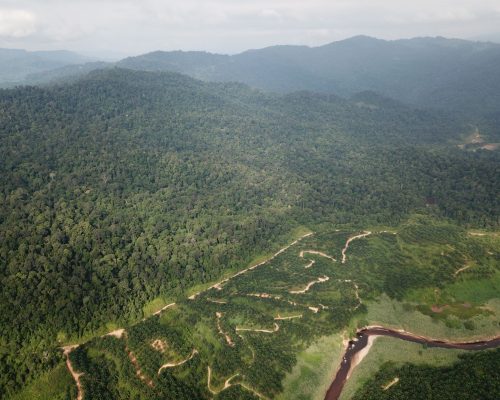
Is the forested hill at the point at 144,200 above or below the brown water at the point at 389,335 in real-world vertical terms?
above

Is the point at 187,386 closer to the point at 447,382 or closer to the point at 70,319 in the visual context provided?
the point at 70,319

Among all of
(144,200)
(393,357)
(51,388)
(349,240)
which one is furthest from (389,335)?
(144,200)

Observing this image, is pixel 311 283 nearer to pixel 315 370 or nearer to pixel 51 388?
pixel 315 370

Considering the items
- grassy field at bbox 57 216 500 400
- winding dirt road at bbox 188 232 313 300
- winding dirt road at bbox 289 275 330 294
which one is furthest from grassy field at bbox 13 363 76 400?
winding dirt road at bbox 289 275 330 294

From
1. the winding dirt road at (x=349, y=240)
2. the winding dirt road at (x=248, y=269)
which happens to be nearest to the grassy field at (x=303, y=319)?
the winding dirt road at (x=349, y=240)

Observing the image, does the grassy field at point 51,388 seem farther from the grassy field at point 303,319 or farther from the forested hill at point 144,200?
the grassy field at point 303,319

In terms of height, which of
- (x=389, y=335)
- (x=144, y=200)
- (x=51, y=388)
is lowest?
(x=389, y=335)

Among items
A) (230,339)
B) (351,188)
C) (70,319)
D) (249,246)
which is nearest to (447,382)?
(230,339)

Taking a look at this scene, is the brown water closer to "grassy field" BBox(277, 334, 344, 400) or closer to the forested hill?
"grassy field" BBox(277, 334, 344, 400)

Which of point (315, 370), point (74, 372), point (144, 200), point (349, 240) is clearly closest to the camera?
point (74, 372)

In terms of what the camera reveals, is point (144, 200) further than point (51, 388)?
Yes
